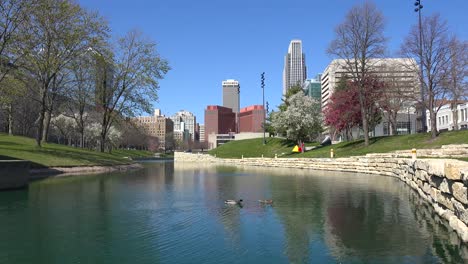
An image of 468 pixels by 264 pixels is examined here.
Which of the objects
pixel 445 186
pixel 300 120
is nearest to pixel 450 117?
pixel 300 120

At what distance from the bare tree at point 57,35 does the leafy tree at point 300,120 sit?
33.9 m

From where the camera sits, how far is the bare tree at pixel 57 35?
37.1 metres

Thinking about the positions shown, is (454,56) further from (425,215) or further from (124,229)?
(124,229)

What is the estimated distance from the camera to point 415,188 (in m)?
19.3

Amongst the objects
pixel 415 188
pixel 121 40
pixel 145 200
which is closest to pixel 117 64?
pixel 121 40

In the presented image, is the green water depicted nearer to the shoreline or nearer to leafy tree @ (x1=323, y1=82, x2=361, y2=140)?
the shoreline

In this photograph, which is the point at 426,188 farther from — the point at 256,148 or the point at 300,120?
the point at 256,148

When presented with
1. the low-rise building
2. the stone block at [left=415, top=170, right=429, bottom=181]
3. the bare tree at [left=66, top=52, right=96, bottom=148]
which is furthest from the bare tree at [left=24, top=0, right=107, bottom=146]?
the low-rise building

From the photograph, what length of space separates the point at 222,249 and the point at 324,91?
590ft

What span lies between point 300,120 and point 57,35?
39661 millimetres

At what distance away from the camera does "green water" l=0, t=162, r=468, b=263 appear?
8.95 metres

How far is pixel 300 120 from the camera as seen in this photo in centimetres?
6575

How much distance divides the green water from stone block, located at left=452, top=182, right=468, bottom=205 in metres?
1.07

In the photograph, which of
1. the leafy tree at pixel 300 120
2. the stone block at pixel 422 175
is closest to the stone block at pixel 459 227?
the stone block at pixel 422 175
